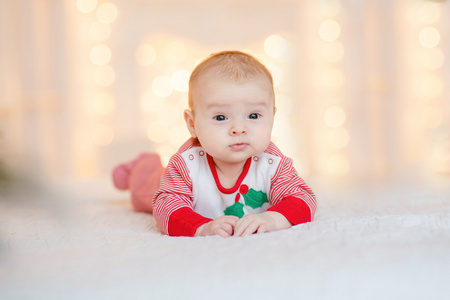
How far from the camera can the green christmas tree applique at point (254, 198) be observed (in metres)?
1.17

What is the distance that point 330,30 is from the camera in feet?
14.9

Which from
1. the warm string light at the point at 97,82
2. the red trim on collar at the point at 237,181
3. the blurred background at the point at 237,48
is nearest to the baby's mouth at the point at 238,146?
the red trim on collar at the point at 237,181

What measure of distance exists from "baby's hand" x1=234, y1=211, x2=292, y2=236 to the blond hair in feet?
1.10

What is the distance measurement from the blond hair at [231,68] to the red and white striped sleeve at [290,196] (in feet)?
0.78

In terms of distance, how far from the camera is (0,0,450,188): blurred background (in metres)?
4.18

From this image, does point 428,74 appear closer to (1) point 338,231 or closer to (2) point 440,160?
(2) point 440,160

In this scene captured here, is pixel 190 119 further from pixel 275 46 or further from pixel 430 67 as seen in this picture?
pixel 430 67

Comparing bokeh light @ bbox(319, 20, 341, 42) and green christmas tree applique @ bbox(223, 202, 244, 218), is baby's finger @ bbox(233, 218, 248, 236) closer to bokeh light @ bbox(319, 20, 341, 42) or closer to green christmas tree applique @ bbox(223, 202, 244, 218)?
green christmas tree applique @ bbox(223, 202, 244, 218)

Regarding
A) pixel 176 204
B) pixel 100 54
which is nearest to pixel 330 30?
pixel 100 54

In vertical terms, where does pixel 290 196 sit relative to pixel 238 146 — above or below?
below

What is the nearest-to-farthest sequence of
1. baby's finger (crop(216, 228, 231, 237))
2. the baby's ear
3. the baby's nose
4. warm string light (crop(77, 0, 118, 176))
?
baby's finger (crop(216, 228, 231, 237)) < the baby's nose < the baby's ear < warm string light (crop(77, 0, 118, 176))

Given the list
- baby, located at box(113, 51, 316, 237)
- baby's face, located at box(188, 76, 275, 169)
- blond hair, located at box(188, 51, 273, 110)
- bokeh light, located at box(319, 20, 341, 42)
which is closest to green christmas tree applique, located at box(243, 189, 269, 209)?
baby, located at box(113, 51, 316, 237)

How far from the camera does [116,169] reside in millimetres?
1732

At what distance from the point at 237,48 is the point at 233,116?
11.4 feet
